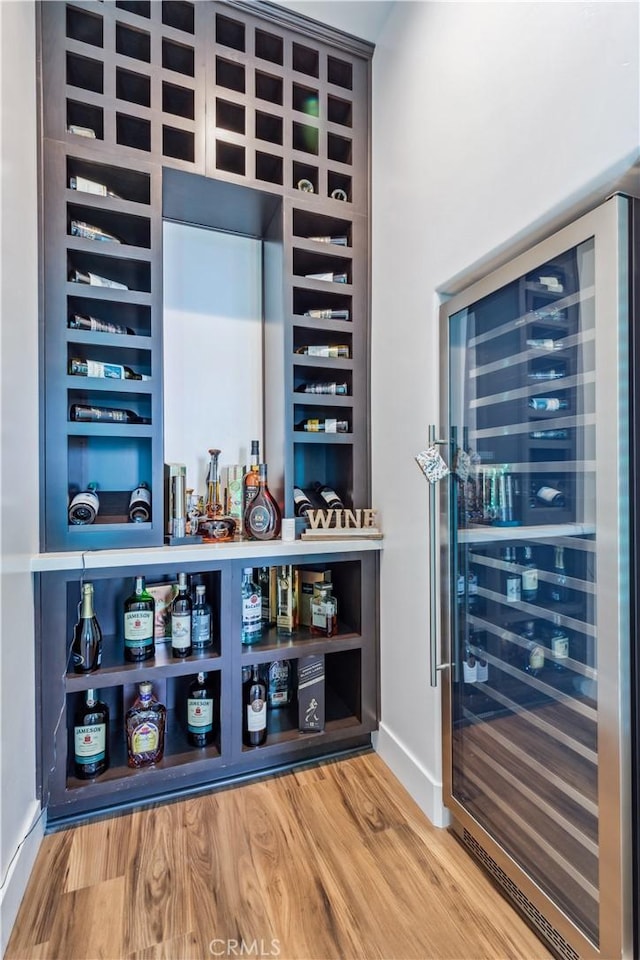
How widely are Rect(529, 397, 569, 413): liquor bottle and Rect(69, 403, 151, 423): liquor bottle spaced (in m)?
1.30

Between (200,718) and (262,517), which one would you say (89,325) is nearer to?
(262,517)

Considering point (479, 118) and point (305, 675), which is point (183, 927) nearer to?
point (305, 675)

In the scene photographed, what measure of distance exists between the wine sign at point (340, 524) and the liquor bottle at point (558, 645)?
2.57ft

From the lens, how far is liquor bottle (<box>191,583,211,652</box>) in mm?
1609

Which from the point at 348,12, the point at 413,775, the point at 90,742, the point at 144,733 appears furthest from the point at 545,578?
the point at 348,12

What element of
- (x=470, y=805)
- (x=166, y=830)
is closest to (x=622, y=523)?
(x=470, y=805)

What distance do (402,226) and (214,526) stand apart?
1.33 metres

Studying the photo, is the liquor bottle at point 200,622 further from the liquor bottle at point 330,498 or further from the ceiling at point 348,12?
the ceiling at point 348,12

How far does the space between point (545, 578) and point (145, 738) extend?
137 cm

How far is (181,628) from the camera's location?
5.13 feet

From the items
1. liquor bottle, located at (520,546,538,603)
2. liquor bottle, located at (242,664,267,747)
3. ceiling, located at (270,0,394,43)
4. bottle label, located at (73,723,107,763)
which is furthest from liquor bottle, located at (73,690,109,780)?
ceiling, located at (270,0,394,43)

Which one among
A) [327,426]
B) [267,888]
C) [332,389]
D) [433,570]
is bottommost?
[267,888]

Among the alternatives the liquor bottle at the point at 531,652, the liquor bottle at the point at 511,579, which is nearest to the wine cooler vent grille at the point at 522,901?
the liquor bottle at the point at 531,652

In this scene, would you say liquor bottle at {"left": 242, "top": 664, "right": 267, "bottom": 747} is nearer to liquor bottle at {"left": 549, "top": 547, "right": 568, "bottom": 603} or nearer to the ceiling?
liquor bottle at {"left": 549, "top": 547, "right": 568, "bottom": 603}
